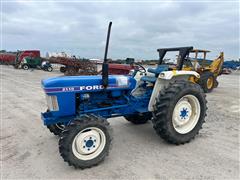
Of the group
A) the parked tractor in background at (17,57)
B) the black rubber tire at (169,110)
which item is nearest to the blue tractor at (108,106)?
the black rubber tire at (169,110)

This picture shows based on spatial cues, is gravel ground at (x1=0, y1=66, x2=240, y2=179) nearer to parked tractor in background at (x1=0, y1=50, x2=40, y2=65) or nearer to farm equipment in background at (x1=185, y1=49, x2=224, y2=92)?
farm equipment in background at (x1=185, y1=49, x2=224, y2=92)

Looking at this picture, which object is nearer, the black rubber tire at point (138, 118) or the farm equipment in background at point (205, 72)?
the black rubber tire at point (138, 118)

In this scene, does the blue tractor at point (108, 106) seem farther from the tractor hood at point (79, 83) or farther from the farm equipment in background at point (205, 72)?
the farm equipment in background at point (205, 72)

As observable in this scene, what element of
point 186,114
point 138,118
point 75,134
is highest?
point 186,114

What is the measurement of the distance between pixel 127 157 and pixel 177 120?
1.13m

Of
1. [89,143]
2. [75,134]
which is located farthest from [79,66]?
[75,134]

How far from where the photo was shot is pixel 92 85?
3730 mm

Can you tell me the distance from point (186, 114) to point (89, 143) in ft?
6.13

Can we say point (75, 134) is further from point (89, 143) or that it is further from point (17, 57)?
point (17, 57)

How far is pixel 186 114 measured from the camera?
429cm

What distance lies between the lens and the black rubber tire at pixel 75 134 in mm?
3174

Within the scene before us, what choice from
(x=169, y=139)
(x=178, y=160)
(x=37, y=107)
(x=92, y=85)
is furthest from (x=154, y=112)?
(x=37, y=107)

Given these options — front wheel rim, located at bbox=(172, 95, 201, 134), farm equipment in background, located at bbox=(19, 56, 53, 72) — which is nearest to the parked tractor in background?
farm equipment in background, located at bbox=(19, 56, 53, 72)

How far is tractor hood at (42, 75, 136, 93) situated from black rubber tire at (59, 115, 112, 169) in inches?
21.1
